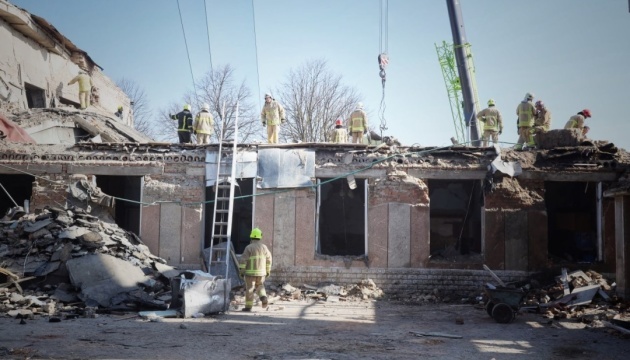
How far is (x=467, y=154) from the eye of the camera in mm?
13469

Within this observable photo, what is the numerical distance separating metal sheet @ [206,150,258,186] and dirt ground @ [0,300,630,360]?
161 inches

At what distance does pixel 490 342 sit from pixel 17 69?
19.1 meters

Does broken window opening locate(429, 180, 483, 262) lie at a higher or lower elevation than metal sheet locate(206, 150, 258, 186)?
lower

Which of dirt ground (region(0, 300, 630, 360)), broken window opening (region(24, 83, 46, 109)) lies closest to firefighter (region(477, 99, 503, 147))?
dirt ground (region(0, 300, 630, 360))

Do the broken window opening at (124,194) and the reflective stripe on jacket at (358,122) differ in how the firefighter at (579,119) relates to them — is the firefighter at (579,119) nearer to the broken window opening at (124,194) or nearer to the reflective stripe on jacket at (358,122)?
the reflective stripe on jacket at (358,122)

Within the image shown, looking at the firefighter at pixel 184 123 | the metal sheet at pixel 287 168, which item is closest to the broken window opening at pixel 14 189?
the firefighter at pixel 184 123

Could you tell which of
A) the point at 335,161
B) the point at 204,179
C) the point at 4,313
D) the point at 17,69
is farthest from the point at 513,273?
the point at 17,69

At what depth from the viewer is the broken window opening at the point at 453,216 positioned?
15.7 m

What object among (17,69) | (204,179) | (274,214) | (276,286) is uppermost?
(17,69)

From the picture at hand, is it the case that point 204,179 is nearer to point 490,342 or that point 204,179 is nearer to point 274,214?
point 274,214

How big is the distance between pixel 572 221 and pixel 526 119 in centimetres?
367

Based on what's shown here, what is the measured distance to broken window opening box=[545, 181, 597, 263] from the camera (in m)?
14.2

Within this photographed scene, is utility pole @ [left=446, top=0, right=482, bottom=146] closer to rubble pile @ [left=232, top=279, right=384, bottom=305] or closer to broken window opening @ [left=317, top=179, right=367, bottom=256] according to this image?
broken window opening @ [left=317, top=179, right=367, bottom=256]

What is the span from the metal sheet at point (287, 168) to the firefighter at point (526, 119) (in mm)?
7506
